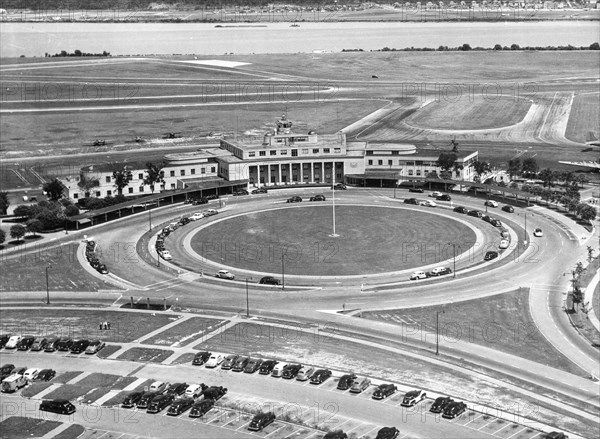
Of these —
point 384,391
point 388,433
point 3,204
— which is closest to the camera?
point 388,433

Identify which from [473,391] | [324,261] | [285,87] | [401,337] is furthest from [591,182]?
[285,87]

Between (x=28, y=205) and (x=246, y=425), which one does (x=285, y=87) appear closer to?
(x=28, y=205)

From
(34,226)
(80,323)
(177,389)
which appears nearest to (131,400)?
(177,389)

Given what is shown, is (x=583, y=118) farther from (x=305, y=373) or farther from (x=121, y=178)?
(x=305, y=373)

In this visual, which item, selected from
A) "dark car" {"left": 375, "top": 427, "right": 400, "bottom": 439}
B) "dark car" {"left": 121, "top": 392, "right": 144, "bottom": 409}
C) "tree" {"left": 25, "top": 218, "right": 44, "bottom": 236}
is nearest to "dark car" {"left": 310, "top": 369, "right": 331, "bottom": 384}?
"dark car" {"left": 375, "top": 427, "right": 400, "bottom": 439}

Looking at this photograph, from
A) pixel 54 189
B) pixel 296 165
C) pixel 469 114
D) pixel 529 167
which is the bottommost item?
pixel 54 189

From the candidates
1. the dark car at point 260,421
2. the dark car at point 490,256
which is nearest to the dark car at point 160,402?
the dark car at point 260,421

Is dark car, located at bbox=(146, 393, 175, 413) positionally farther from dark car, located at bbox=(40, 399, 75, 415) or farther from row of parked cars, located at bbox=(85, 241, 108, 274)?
row of parked cars, located at bbox=(85, 241, 108, 274)
